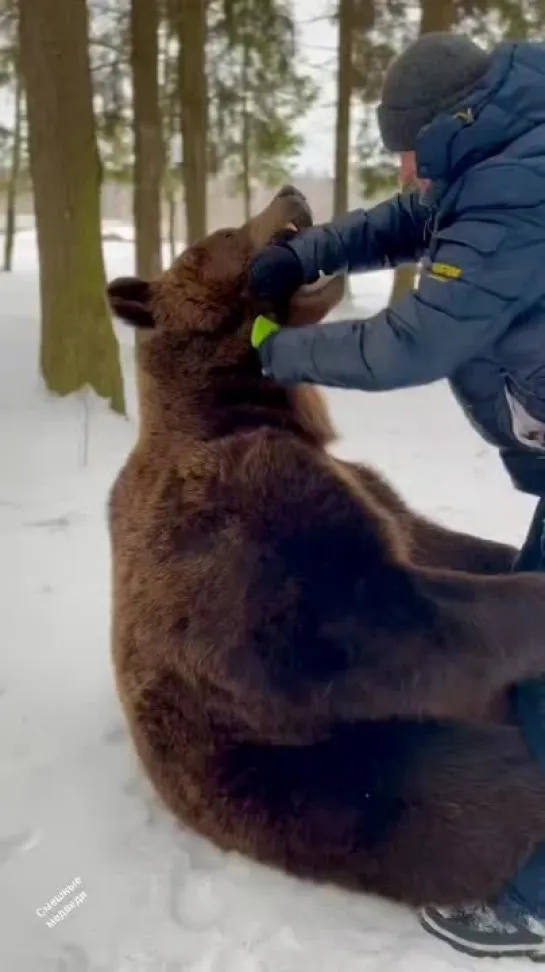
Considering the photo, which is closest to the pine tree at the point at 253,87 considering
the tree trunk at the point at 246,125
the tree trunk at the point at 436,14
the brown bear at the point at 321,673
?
the tree trunk at the point at 246,125

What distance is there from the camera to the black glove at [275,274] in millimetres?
2918

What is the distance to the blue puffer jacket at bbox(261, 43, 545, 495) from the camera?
2.40 meters

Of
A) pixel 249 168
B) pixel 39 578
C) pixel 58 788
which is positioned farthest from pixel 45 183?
pixel 249 168

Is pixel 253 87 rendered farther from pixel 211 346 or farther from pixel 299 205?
pixel 211 346

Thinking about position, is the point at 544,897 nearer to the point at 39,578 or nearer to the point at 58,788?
the point at 58,788

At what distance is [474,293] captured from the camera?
2.40 m

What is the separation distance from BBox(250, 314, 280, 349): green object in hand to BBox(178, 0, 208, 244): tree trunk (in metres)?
9.05

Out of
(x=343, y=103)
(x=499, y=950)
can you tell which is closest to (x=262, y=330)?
(x=499, y=950)

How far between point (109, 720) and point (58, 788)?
0.42 m

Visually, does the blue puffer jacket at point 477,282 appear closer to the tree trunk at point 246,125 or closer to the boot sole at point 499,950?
the boot sole at point 499,950

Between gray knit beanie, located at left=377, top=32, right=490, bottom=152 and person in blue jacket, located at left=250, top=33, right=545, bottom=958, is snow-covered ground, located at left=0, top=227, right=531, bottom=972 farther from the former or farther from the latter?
gray knit beanie, located at left=377, top=32, right=490, bottom=152

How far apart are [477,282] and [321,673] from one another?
1008 millimetres

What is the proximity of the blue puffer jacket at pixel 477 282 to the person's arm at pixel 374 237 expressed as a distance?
53cm

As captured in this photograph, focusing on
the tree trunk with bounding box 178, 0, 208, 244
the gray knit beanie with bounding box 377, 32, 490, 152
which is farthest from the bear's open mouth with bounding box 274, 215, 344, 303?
the tree trunk with bounding box 178, 0, 208, 244
